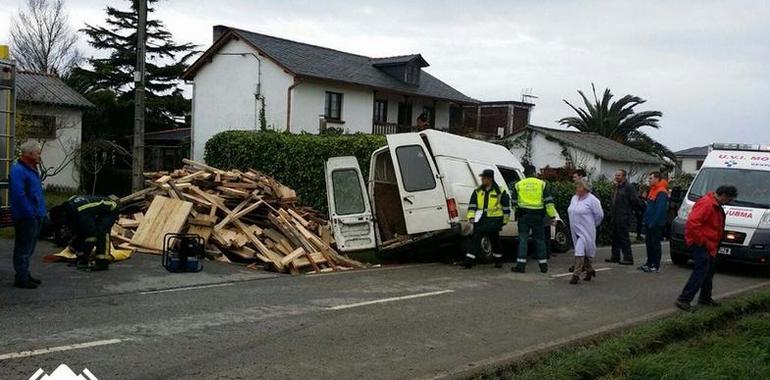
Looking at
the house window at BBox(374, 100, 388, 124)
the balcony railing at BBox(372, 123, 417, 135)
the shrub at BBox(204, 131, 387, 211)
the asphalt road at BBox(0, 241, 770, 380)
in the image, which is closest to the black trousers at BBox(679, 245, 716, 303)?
the asphalt road at BBox(0, 241, 770, 380)

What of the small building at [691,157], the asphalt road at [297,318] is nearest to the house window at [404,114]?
the asphalt road at [297,318]

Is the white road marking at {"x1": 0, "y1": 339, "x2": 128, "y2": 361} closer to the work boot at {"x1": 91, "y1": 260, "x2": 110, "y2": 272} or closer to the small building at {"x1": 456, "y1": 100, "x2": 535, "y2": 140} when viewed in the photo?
the work boot at {"x1": 91, "y1": 260, "x2": 110, "y2": 272}

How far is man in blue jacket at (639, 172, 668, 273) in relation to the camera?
510 inches

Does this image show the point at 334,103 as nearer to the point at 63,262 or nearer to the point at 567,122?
the point at 567,122

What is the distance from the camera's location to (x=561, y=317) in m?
8.43

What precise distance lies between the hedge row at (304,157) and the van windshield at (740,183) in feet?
12.8

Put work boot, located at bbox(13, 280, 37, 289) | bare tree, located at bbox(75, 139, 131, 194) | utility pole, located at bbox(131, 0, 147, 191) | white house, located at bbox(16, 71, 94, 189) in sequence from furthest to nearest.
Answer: bare tree, located at bbox(75, 139, 131, 194)
white house, located at bbox(16, 71, 94, 189)
utility pole, located at bbox(131, 0, 147, 191)
work boot, located at bbox(13, 280, 37, 289)

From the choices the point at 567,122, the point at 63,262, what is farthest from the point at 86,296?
the point at 567,122

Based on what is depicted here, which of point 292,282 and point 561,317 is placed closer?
point 561,317

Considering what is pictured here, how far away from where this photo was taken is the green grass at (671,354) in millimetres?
6004

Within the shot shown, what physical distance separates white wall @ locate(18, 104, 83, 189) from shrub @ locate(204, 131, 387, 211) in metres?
12.8

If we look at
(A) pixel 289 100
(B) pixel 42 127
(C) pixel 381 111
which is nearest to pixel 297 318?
(B) pixel 42 127

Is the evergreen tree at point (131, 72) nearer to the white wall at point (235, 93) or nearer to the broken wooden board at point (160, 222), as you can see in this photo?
the white wall at point (235, 93)

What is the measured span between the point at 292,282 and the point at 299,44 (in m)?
26.6
